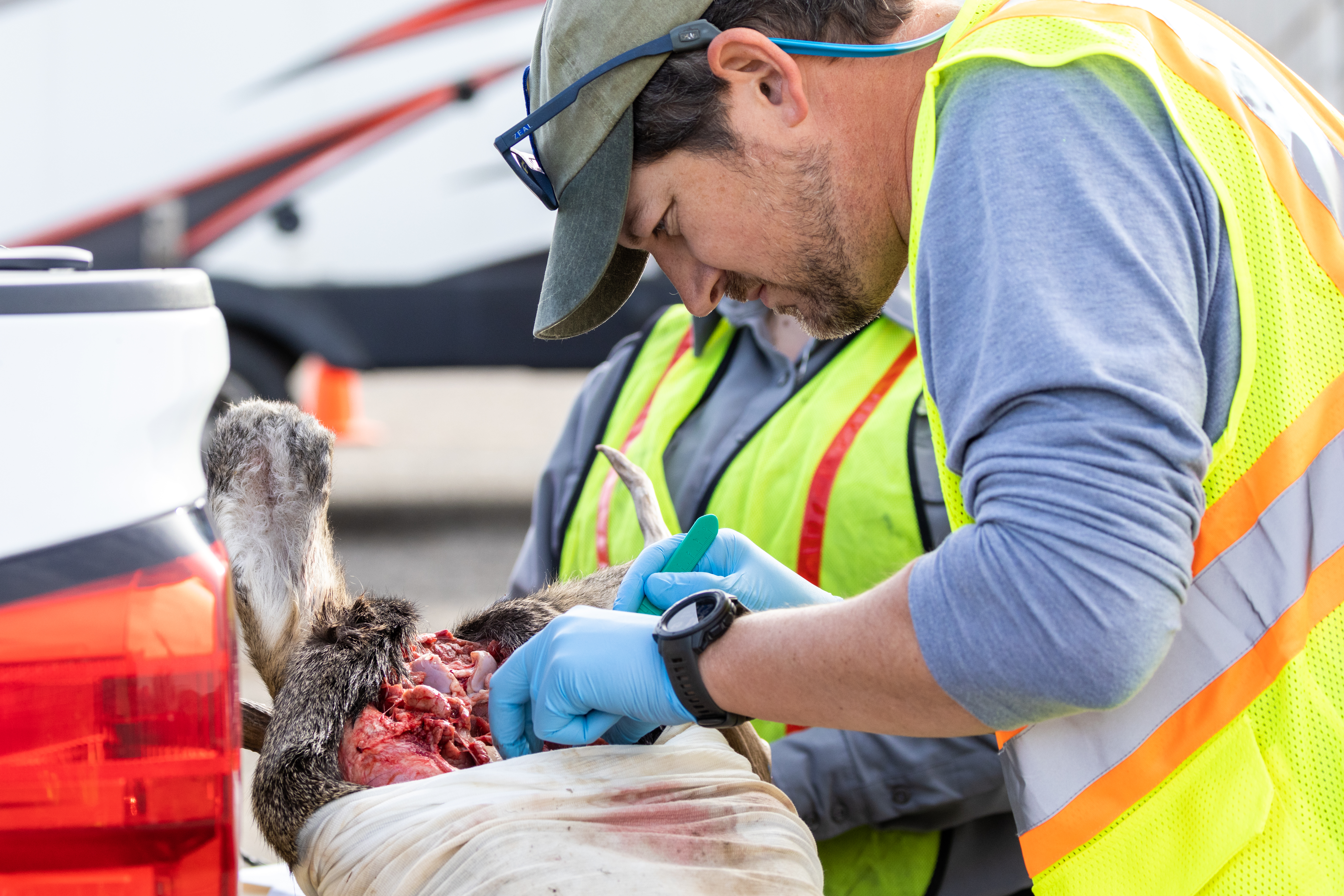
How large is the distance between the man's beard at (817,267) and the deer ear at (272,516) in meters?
0.64

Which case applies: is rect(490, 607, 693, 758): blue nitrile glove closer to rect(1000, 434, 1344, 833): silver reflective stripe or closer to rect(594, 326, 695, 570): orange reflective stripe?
rect(1000, 434, 1344, 833): silver reflective stripe

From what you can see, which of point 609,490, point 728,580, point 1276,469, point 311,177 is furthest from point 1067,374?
point 311,177

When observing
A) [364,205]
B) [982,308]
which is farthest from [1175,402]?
[364,205]

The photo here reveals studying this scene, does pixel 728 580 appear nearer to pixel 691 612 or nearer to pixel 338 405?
pixel 691 612

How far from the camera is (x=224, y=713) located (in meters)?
1.04

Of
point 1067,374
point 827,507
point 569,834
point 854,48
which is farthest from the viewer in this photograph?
point 827,507

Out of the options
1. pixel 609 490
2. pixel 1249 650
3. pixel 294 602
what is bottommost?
pixel 609 490

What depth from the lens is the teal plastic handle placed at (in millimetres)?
1715

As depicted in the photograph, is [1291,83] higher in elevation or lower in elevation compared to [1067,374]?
higher

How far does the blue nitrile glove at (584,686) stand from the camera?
1463 millimetres

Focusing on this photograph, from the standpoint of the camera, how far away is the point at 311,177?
659 cm

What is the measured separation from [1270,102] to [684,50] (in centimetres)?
67

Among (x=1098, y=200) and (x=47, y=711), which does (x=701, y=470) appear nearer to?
(x=1098, y=200)

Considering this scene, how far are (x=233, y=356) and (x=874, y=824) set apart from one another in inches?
222
